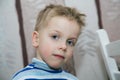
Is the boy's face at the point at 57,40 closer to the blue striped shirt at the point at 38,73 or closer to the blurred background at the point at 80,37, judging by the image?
the blue striped shirt at the point at 38,73

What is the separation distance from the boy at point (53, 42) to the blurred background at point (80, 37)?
0.19 meters

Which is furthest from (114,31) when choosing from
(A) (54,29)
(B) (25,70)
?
(B) (25,70)

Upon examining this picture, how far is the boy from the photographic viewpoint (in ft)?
3.28

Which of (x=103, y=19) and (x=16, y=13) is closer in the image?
(x=16, y=13)

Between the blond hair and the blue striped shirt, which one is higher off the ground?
the blond hair

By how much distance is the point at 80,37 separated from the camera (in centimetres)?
132

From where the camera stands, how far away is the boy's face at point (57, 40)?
100 cm

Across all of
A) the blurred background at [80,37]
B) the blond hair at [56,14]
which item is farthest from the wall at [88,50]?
the blond hair at [56,14]

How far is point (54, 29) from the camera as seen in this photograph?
3.30ft

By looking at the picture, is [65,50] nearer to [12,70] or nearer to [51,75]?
[51,75]

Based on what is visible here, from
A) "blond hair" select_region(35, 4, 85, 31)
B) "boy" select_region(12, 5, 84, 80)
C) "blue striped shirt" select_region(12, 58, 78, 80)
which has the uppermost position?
"blond hair" select_region(35, 4, 85, 31)

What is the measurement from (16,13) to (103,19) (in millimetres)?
463

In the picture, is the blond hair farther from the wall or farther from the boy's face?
the wall

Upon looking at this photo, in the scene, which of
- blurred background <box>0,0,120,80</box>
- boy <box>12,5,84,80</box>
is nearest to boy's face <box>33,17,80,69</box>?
boy <box>12,5,84,80</box>
